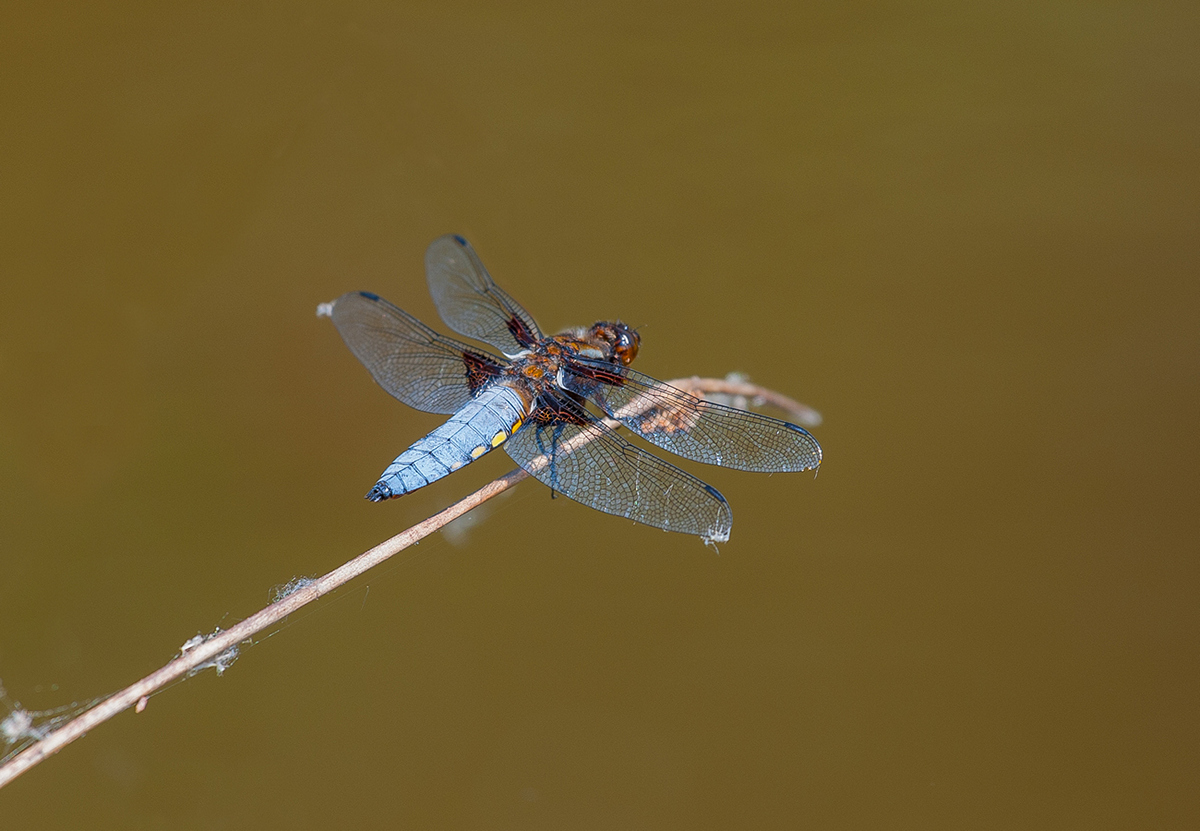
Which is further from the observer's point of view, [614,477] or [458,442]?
[458,442]

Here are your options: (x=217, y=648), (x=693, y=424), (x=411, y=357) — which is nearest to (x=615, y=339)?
(x=693, y=424)

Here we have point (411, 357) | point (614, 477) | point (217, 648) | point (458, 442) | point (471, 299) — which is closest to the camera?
point (217, 648)

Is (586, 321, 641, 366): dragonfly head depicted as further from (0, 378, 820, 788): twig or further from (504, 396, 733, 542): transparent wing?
(0, 378, 820, 788): twig

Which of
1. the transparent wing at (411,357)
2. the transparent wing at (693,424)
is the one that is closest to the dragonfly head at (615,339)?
the transparent wing at (693,424)

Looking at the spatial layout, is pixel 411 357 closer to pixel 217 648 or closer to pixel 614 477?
pixel 614 477

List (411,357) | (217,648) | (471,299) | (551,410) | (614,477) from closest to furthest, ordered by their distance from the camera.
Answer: (217,648) → (614,477) → (551,410) → (411,357) → (471,299)

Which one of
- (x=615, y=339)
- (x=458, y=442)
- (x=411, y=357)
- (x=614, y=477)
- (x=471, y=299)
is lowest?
(x=614, y=477)

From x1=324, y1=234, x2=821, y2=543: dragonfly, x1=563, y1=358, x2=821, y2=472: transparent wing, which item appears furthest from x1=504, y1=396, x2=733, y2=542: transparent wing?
x1=563, y1=358, x2=821, y2=472: transparent wing
